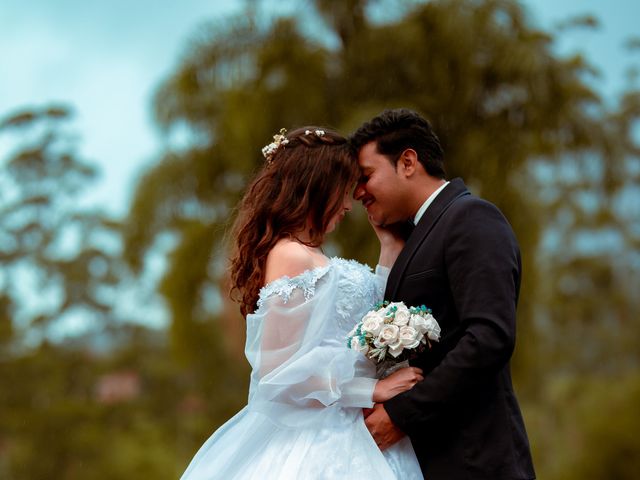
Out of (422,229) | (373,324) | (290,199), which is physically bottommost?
(373,324)

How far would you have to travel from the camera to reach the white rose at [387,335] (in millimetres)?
2973

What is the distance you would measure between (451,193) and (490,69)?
7.14 m

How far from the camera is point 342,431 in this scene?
10.3ft

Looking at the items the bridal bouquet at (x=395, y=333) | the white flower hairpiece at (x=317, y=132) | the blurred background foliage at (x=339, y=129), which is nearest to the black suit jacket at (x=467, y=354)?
the bridal bouquet at (x=395, y=333)

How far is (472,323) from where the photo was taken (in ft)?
9.84

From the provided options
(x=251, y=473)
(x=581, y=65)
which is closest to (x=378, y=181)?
(x=251, y=473)

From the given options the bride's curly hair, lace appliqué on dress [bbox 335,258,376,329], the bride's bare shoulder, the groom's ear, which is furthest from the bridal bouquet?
the groom's ear

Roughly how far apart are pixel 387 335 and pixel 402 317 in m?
0.08

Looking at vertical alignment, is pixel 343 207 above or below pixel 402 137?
below

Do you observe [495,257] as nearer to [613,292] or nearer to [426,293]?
[426,293]

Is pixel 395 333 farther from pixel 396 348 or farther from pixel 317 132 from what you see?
pixel 317 132

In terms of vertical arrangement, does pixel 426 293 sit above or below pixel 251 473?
above

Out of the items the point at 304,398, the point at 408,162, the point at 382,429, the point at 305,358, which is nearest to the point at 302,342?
the point at 305,358

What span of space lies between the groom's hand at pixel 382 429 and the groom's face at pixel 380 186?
2.59 ft
